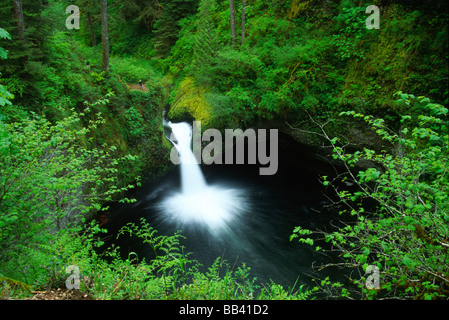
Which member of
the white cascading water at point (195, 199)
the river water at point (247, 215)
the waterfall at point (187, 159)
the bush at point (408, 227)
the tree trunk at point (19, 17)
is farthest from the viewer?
the waterfall at point (187, 159)

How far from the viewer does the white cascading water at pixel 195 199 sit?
10.6 m

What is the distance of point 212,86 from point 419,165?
12.7 m

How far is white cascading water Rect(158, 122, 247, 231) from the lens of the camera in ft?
34.9

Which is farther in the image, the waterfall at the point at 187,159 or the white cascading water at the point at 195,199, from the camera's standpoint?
the waterfall at the point at 187,159

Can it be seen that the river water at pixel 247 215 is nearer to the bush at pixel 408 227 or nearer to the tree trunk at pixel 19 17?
the bush at pixel 408 227

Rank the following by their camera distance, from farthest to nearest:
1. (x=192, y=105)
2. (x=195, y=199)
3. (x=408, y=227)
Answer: (x=192, y=105), (x=195, y=199), (x=408, y=227)

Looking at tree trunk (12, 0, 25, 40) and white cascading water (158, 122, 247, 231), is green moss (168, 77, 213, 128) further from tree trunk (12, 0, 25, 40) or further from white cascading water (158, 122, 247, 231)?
tree trunk (12, 0, 25, 40)

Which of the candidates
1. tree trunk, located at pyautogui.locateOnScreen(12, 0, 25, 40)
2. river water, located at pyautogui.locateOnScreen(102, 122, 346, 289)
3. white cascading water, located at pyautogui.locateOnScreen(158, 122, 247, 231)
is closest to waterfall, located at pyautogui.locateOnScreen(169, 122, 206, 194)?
white cascading water, located at pyautogui.locateOnScreen(158, 122, 247, 231)

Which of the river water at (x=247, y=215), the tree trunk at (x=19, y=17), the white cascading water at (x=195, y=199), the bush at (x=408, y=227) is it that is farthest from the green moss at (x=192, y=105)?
the bush at (x=408, y=227)

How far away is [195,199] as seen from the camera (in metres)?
12.3

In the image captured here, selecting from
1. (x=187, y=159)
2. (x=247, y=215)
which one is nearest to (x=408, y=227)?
(x=247, y=215)

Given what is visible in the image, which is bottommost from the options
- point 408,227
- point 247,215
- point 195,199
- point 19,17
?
point 247,215

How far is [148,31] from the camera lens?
24406mm

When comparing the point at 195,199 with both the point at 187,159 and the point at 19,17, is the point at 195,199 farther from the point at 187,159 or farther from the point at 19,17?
the point at 19,17
